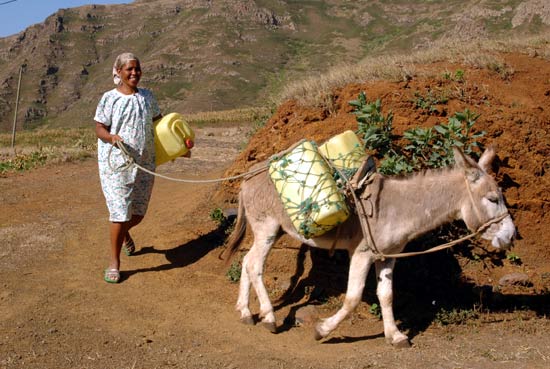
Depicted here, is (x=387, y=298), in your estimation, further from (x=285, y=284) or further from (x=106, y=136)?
(x=106, y=136)

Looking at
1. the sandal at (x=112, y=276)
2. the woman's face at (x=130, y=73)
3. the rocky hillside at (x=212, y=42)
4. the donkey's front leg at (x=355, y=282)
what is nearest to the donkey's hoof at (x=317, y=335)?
the donkey's front leg at (x=355, y=282)

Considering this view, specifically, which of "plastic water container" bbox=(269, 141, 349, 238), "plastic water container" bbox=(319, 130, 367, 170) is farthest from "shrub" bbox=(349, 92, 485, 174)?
"plastic water container" bbox=(269, 141, 349, 238)

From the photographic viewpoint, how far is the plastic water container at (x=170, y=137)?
20.6 feet

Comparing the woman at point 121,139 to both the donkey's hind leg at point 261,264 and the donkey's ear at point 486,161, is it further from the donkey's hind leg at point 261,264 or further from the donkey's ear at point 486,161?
the donkey's ear at point 486,161

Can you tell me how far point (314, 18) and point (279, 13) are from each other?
850 cm

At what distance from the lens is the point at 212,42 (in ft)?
368

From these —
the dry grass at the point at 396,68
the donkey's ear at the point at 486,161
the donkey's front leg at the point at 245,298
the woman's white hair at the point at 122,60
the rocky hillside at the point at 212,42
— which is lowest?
the donkey's front leg at the point at 245,298

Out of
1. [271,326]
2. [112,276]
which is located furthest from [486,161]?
[112,276]

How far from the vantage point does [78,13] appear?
15025cm

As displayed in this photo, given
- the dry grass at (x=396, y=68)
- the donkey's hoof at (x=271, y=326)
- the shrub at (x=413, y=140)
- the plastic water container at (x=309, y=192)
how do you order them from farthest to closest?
the dry grass at (x=396, y=68), the shrub at (x=413, y=140), the donkey's hoof at (x=271, y=326), the plastic water container at (x=309, y=192)

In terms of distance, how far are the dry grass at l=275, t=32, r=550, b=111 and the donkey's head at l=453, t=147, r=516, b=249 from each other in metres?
3.25

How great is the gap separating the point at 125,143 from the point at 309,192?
236 centimetres

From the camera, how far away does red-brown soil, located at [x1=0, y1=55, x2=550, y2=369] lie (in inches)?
182

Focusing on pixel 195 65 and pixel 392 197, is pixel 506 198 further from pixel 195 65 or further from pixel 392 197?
pixel 195 65
